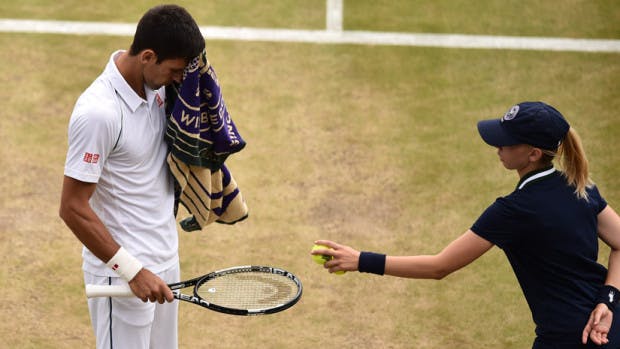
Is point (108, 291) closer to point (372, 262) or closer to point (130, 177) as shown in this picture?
point (130, 177)

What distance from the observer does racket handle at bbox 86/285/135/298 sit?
16.0ft

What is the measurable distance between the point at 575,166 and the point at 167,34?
1.97 metres

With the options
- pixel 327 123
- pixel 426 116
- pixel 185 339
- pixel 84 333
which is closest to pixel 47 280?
pixel 84 333

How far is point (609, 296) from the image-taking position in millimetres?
4785

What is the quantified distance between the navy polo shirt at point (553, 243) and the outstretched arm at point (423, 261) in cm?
12

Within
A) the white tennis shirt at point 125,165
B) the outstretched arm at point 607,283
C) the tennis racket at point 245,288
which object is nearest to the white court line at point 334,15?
the tennis racket at point 245,288

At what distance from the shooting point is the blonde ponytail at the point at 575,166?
4.71 metres

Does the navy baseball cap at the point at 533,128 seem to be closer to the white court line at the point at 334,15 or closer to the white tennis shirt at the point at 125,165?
the white tennis shirt at the point at 125,165

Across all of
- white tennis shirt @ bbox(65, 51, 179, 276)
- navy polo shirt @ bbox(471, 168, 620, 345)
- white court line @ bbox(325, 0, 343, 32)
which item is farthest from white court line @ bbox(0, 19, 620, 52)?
navy polo shirt @ bbox(471, 168, 620, 345)

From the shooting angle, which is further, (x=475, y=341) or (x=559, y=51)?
(x=559, y=51)

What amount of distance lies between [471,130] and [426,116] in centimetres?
43

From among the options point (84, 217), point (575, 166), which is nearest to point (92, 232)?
point (84, 217)

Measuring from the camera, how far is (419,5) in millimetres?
10797

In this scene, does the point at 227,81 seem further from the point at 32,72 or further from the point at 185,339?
the point at 185,339
